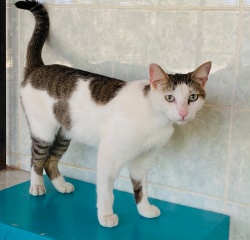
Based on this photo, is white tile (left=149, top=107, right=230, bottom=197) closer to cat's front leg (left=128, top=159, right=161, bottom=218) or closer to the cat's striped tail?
cat's front leg (left=128, top=159, right=161, bottom=218)

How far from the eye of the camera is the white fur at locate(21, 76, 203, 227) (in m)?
1.12

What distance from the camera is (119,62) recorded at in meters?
1.44

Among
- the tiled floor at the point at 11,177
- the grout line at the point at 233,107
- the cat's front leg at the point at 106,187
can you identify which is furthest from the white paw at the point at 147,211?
the tiled floor at the point at 11,177

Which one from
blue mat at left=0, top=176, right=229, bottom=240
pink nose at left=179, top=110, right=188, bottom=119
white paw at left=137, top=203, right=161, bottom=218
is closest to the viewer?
pink nose at left=179, top=110, right=188, bottom=119

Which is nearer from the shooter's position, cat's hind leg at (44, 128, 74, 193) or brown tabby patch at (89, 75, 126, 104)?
brown tabby patch at (89, 75, 126, 104)

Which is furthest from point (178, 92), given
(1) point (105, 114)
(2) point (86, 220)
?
(2) point (86, 220)

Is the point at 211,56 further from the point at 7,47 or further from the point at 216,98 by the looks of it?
the point at 7,47

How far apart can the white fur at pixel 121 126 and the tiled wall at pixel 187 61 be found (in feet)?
0.54

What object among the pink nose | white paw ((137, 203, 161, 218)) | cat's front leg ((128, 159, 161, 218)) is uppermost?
the pink nose

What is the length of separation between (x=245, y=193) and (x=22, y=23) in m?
1.04

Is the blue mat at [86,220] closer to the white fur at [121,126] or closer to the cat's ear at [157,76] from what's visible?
the white fur at [121,126]

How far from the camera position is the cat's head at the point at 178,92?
1057 mm

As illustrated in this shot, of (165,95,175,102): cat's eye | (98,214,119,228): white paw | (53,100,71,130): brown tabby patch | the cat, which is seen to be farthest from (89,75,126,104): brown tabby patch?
(98,214,119,228): white paw

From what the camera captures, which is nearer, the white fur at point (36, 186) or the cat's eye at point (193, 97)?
the cat's eye at point (193, 97)
